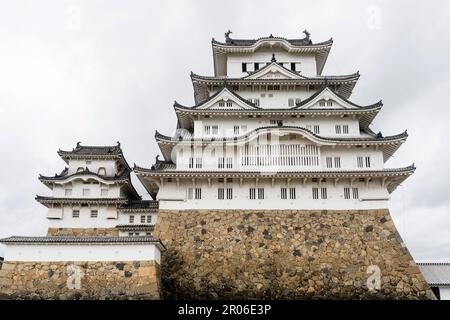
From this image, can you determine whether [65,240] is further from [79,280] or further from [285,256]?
[285,256]

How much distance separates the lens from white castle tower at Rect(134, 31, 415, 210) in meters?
25.2

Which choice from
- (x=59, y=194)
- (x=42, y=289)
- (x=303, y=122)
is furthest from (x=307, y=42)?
(x=42, y=289)

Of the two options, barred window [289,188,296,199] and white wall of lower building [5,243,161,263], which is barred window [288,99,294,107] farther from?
Result: white wall of lower building [5,243,161,263]

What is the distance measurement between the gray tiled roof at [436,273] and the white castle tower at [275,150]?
16.9 feet

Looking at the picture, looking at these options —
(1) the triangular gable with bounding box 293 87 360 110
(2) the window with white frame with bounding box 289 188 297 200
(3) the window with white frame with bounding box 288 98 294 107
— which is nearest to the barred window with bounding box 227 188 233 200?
(2) the window with white frame with bounding box 289 188 297 200

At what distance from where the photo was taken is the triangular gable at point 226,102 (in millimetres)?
27578

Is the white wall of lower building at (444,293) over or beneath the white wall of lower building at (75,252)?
beneath

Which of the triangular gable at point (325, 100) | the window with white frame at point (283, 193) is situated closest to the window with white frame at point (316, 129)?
the triangular gable at point (325, 100)

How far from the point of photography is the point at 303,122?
27.8 meters

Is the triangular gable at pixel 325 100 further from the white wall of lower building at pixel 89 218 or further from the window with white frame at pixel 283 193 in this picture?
the white wall of lower building at pixel 89 218

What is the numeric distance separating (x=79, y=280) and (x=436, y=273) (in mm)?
20901

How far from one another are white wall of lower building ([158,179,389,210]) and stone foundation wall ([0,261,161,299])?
5737mm

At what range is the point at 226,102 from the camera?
91.4 ft
